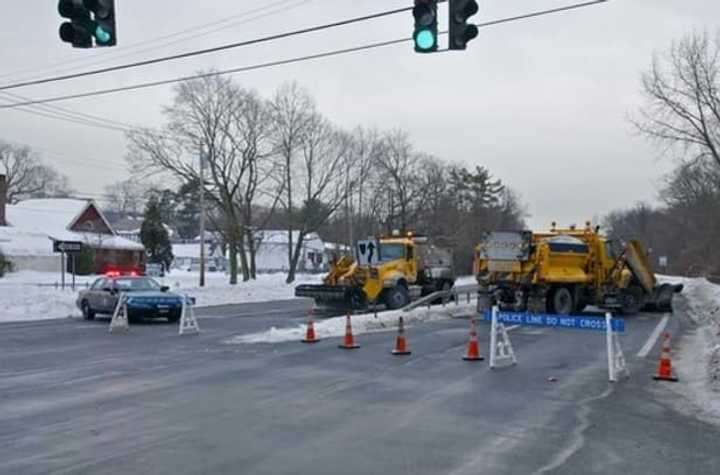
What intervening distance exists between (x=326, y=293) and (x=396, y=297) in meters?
2.54

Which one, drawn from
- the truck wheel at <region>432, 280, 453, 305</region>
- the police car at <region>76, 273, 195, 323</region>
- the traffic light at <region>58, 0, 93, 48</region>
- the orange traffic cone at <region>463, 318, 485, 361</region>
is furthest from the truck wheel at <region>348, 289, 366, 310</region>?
the traffic light at <region>58, 0, 93, 48</region>

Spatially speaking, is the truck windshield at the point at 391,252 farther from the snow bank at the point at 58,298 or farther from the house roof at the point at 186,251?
the house roof at the point at 186,251

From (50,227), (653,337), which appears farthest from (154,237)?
(653,337)

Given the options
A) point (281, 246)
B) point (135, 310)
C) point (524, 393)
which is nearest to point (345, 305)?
point (135, 310)

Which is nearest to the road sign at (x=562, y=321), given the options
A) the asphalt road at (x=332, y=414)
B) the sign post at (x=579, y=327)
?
the sign post at (x=579, y=327)

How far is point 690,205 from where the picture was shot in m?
82.5

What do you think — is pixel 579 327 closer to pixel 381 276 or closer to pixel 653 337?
pixel 653 337

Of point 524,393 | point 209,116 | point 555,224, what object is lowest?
point 524,393

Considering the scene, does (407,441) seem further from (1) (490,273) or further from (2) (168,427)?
(1) (490,273)

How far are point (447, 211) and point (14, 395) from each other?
71255mm

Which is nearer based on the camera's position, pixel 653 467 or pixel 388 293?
pixel 653 467

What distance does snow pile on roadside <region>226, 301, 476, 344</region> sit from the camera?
19.8m

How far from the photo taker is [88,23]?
1170 centimetres

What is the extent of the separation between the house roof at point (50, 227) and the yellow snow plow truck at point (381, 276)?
1595 inches
